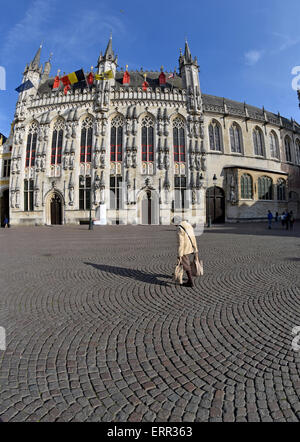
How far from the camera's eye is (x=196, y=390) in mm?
1731

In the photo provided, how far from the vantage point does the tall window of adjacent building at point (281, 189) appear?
28244mm

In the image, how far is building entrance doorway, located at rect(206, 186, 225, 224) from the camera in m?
25.7

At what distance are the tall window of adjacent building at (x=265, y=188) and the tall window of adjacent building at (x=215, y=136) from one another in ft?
22.8

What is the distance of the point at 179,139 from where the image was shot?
2447 cm

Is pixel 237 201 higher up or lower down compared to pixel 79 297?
higher up

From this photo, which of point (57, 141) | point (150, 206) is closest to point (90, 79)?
point (57, 141)

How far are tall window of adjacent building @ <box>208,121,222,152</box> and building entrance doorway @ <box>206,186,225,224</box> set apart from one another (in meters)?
5.67

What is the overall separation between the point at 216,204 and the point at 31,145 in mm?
24600

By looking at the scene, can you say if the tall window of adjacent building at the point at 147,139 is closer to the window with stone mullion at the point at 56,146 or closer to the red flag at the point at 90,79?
the red flag at the point at 90,79

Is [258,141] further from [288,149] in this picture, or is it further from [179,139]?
[179,139]

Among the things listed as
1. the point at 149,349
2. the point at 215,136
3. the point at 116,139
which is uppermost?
the point at 215,136

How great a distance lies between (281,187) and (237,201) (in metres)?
8.77
